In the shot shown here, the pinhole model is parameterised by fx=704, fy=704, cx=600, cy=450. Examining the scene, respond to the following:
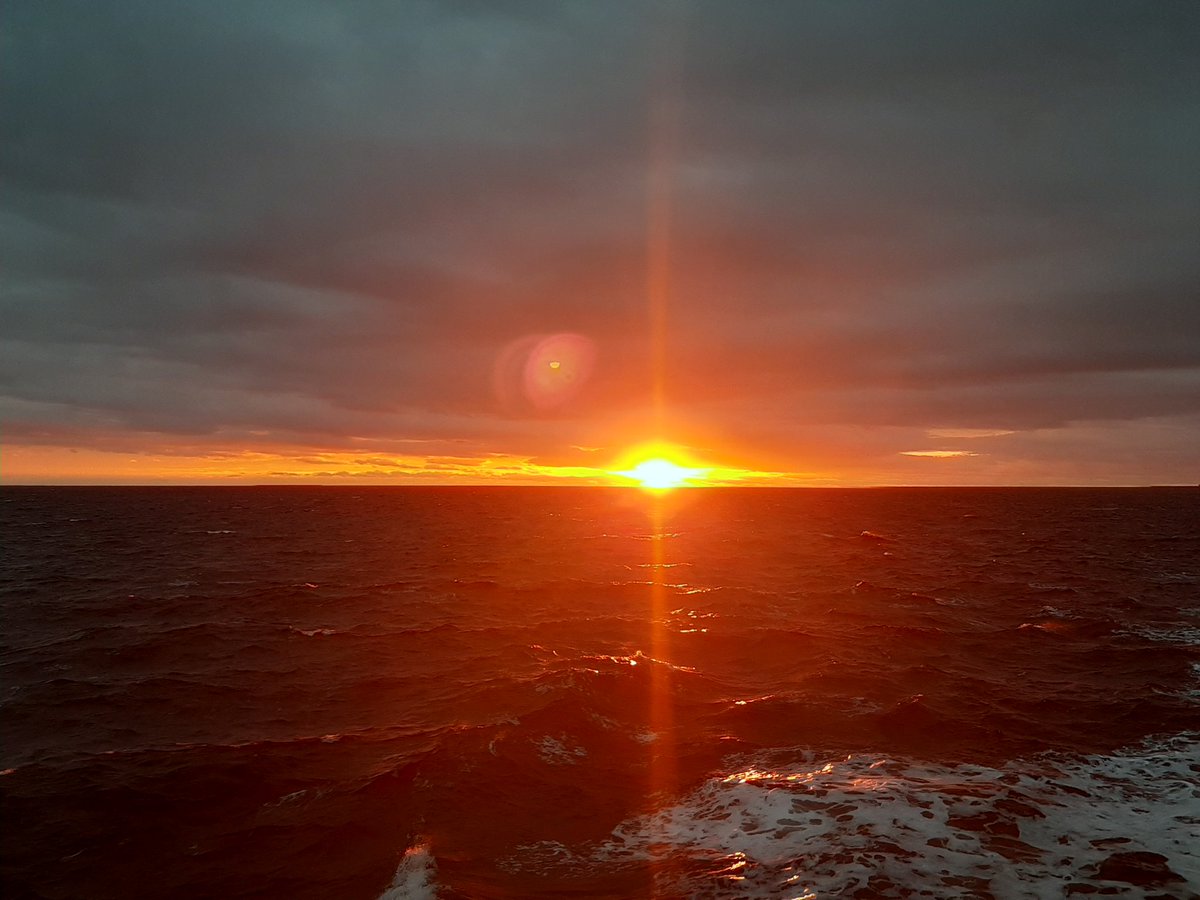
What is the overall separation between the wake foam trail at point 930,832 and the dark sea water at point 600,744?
0.06 metres

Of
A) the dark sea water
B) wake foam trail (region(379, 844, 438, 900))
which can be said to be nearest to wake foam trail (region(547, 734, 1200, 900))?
the dark sea water

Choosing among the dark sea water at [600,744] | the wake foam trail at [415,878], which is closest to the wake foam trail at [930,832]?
the dark sea water at [600,744]

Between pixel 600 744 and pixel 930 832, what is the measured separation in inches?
318

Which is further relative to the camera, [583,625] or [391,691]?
[583,625]

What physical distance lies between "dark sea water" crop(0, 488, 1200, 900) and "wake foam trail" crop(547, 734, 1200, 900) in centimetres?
6

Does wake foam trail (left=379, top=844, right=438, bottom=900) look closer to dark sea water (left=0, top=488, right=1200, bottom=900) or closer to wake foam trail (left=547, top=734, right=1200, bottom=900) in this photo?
dark sea water (left=0, top=488, right=1200, bottom=900)

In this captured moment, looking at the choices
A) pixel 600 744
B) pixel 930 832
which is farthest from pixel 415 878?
pixel 930 832

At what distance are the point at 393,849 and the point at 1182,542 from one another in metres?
90.2

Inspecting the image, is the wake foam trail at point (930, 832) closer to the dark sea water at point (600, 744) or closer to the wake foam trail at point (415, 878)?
the dark sea water at point (600, 744)

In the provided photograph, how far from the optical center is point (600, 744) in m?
17.9

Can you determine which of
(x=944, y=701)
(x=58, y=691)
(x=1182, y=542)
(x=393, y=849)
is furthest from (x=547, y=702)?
(x=1182, y=542)

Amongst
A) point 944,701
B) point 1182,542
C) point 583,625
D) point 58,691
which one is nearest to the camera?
point 944,701

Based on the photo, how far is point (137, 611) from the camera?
35.0 metres

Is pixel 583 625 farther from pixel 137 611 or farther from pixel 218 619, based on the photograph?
pixel 137 611
